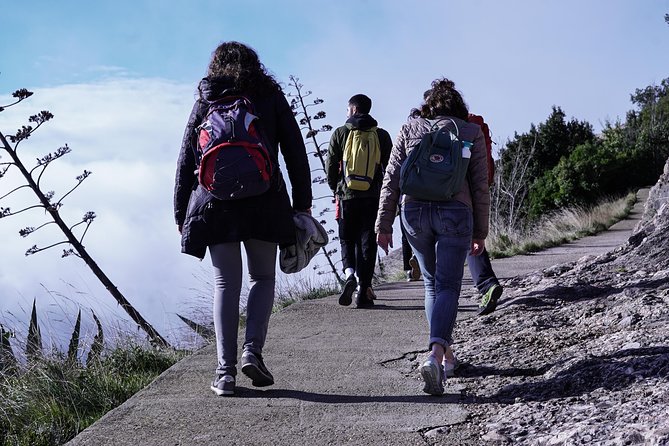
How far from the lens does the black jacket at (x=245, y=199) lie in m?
5.00

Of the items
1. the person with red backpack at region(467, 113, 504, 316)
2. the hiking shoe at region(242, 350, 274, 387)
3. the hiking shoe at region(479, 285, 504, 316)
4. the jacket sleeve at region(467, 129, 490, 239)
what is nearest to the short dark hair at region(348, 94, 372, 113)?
the person with red backpack at region(467, 113, 504, 316)

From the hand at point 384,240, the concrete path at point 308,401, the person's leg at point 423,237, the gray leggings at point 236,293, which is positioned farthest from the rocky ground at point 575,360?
the gray leggings at point 236,293

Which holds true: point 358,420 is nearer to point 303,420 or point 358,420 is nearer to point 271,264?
point 303,420

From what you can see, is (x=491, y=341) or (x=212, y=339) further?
(x=212, y=339)

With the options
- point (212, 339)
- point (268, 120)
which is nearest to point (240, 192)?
point (268, 120)

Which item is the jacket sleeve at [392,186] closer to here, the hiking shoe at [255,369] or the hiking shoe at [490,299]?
the hiking shoe at [255,369]

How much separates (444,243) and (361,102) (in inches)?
125

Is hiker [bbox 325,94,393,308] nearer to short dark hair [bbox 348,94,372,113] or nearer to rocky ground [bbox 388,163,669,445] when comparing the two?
short dark hair [bbox 348,94,372,113]

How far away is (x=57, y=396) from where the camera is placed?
562 cm

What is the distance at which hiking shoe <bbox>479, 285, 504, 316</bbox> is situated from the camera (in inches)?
286

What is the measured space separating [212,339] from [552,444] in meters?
4.05

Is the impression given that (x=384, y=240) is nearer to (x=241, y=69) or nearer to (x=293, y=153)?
(x=293, y=153)

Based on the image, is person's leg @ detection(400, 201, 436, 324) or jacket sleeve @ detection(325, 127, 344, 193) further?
jacket sleeve @ detection(325, 127, 344, 193)

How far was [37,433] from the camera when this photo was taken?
5.22 meters
